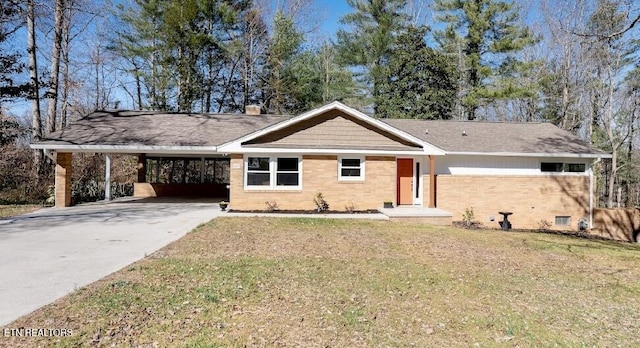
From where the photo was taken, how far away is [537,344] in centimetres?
405

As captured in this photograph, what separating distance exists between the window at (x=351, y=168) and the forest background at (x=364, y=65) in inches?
497

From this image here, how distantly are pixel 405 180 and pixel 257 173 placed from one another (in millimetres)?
6536

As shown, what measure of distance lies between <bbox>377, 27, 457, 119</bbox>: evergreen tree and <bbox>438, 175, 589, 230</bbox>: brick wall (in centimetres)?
1067

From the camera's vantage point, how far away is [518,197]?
1585 cm

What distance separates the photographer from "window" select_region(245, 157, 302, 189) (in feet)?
47.4

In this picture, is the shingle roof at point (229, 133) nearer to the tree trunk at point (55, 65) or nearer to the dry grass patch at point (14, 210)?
the dry grass patch at point (14, 210)

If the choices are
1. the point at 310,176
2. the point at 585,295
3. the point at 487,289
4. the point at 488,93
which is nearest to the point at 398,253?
the point at 487,289

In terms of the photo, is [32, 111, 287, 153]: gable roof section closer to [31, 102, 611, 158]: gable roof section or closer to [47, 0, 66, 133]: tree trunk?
[31, 102, 611, 158]: gable roof section

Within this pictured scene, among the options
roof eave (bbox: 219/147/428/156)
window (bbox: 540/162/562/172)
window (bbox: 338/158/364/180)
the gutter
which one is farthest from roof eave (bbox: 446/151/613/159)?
the gutter

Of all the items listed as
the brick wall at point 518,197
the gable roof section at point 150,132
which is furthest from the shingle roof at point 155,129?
the brick wall at point 518,197

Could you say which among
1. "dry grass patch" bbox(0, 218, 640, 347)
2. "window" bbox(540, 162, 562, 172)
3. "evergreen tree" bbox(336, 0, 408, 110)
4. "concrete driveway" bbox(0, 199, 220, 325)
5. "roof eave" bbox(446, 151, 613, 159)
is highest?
"evergreen tree" bbox(336, 0, 408, 110)

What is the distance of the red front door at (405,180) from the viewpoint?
52.0ft

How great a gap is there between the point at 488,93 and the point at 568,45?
681 cm

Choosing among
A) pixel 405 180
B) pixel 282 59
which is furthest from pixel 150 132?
pixel 282 59
